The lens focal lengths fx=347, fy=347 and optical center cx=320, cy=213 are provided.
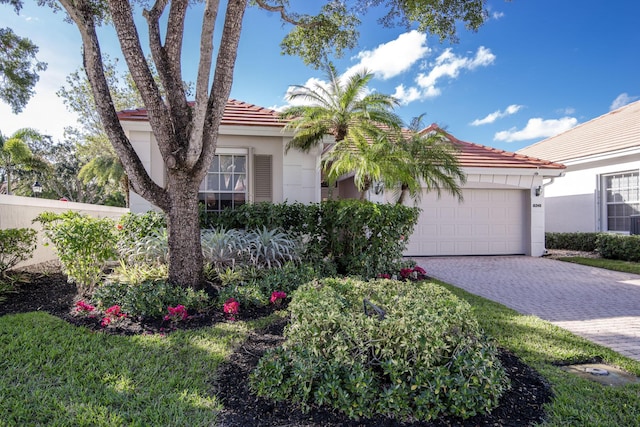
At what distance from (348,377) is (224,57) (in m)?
4.47

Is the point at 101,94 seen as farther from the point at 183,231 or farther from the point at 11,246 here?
the point at 11,246

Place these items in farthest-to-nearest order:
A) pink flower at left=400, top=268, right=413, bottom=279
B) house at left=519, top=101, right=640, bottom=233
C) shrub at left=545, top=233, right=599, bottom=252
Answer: shrub at left=545, top=233, right=599, bottom=252 → house at left=519, top=101, right=640, bottom=233 → pink flower at left=400, top=268, right=413, bottom=279

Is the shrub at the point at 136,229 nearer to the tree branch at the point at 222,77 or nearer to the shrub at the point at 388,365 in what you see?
the tree branch at the point at 222,77

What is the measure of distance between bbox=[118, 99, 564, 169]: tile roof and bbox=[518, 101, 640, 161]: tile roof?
2079 mm

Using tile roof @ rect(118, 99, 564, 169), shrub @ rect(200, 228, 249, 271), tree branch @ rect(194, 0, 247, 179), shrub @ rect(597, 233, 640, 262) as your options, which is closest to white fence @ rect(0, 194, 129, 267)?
tile roof @ rect(118, 99, 564, 169)

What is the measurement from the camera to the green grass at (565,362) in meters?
2.49

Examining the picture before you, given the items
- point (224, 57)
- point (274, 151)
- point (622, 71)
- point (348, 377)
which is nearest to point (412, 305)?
point (348, 377)

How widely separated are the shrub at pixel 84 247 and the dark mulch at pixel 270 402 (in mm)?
748

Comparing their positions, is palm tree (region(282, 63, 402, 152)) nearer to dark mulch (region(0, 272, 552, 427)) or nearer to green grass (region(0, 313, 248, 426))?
dark mulch (region(0, 272, 552, 427))

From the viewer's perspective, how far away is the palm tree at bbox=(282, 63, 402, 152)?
27.7 ft

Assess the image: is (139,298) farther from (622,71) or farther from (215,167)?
(622,71)

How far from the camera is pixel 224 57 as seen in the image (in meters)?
4.94

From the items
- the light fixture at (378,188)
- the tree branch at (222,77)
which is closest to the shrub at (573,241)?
the light fixture at (378,188)

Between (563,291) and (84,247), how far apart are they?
27.8ft
